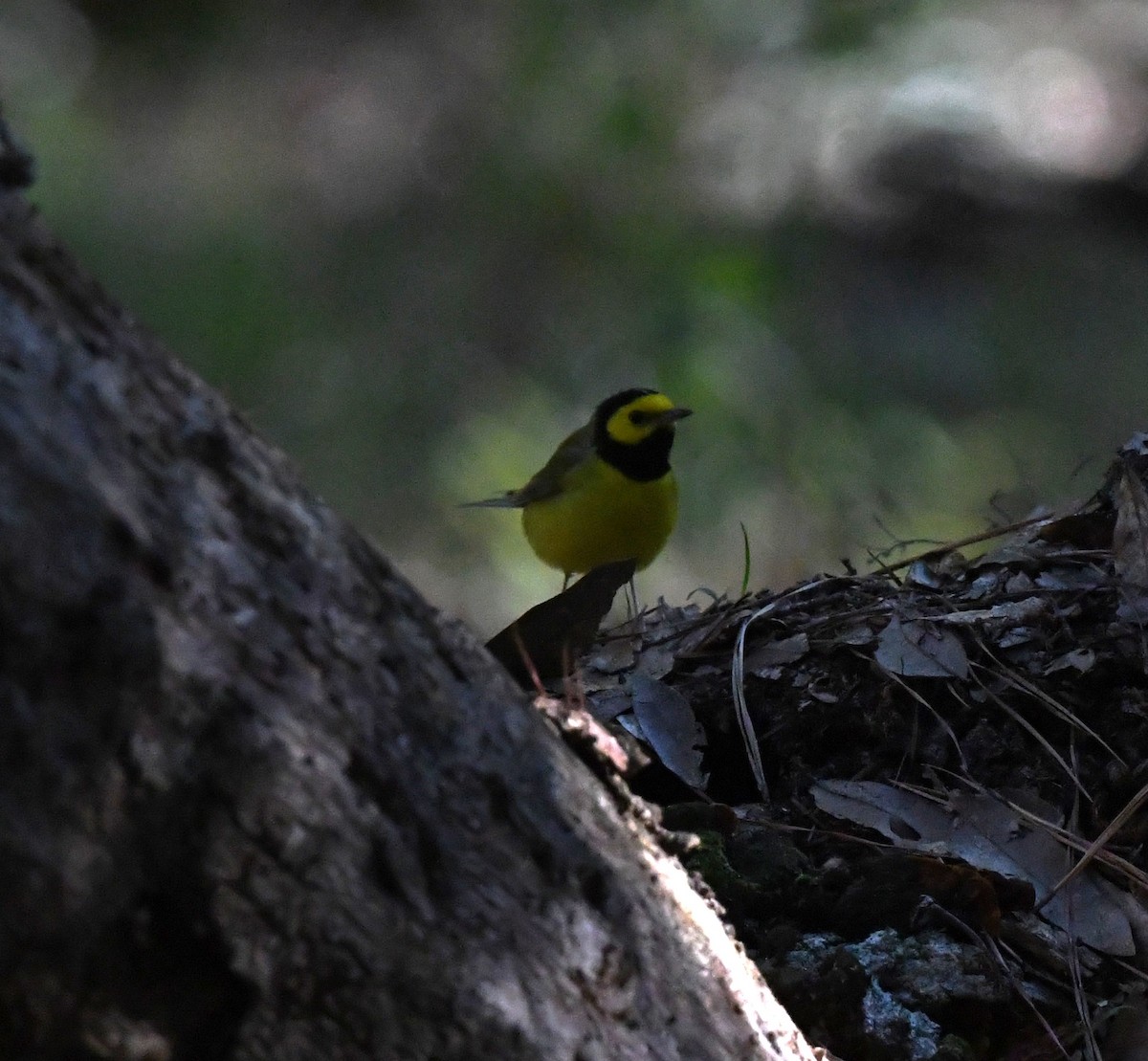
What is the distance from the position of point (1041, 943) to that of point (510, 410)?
564 cm

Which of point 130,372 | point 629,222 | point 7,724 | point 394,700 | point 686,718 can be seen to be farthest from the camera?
point 629,222

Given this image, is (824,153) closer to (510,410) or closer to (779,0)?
(779,0)

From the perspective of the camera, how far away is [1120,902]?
244 centimetres

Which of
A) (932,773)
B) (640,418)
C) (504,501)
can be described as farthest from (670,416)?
(932,773)

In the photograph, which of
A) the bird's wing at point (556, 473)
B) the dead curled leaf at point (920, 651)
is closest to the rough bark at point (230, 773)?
the dead curled leaf at point (920, 651)

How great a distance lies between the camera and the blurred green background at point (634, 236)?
7117mm

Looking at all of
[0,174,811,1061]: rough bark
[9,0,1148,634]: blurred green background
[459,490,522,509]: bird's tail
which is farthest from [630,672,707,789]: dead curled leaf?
[9,0,1148,634]: blurred green background

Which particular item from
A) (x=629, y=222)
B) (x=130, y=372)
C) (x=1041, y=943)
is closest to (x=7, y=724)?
(x=130, y=372)

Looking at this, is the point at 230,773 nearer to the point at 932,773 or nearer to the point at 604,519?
the point at 932,773

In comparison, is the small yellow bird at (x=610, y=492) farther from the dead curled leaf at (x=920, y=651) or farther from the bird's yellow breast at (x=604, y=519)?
the dead curled leaf at (x=920, y=651)

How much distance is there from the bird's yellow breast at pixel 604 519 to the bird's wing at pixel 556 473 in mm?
63

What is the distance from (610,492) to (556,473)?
380 mm

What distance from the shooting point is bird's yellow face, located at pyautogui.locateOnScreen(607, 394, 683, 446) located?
5.62 meters

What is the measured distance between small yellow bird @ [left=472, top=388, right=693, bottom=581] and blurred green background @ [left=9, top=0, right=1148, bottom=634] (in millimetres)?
841
